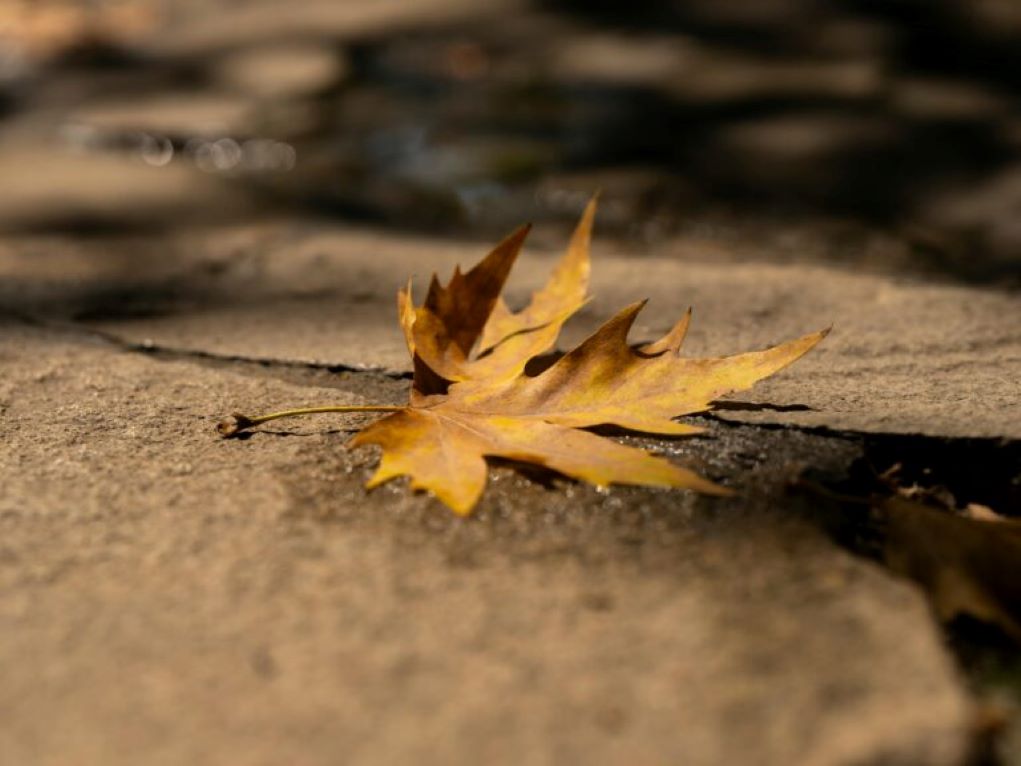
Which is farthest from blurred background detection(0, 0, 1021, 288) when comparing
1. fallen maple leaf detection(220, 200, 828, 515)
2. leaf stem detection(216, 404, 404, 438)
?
leaf stem detection(216, 404, 404, 438)

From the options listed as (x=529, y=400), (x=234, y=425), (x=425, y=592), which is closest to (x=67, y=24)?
(x=234, y=425)

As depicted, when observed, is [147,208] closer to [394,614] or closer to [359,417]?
[359,417]

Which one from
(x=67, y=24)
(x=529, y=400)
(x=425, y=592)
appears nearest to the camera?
(x=425, y=592)

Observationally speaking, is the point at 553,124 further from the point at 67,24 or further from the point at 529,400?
the point at 67,24

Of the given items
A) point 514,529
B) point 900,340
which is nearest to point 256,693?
point 514,529

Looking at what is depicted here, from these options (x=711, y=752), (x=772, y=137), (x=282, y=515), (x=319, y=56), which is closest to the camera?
(x=711, y=752)

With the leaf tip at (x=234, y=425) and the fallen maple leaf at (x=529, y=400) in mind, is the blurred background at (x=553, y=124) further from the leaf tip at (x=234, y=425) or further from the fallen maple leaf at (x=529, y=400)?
the leaf tip at (x=234, y=425)

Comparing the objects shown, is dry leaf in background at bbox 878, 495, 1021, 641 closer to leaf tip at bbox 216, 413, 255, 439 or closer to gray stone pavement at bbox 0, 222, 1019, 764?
gray stone pavement at bbox 0, 222, 1019, 764
